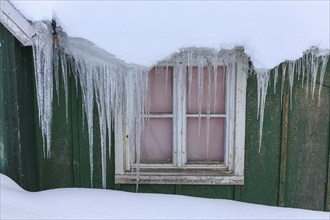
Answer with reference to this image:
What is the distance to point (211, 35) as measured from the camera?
4219 mm

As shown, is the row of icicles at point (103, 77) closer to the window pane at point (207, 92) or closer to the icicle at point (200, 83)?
the icicle at point (200, 83)

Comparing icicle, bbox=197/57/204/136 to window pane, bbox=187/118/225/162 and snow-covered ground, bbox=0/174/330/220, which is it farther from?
snow-covered ground, bbox=0/174/330/220

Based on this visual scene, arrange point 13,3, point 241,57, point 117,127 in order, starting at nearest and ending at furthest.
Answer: point 13,3 → point 241,57 → point 117,127

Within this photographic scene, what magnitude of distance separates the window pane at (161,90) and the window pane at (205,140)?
0.27 m

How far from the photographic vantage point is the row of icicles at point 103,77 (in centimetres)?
439

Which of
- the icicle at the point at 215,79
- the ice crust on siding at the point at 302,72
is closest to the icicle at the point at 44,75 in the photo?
the icicle at the point at 215,79

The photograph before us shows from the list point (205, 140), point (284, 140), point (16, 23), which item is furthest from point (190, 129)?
point (16, 23)


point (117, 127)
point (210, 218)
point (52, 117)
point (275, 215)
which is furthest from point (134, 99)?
point (275, 215)

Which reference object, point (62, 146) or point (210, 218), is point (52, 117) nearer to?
point (62, 146)

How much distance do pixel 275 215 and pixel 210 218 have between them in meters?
0.59

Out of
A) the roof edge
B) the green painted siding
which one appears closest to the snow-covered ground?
the green painted siding

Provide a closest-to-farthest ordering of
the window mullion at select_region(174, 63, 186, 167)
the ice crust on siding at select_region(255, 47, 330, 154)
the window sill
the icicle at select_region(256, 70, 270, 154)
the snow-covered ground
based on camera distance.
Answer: the snow-covered ground, the ice crust on siding at select_region(255, 47, 330, 154), the icicle at select_region(256, 70, 270, 154), the window mullion at select_region(174, 63, 186, 167), the window sill

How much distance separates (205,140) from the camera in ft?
16.2

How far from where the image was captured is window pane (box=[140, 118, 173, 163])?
4.93 metres
